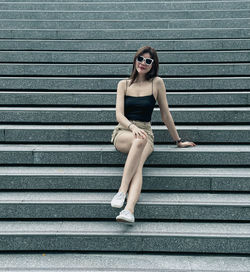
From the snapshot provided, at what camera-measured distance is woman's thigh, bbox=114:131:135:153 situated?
148 inches

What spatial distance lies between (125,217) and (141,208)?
0.32 metres

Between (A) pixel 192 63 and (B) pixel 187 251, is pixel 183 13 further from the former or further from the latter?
(B) pixel 187 251

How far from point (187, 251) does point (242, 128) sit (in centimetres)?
175

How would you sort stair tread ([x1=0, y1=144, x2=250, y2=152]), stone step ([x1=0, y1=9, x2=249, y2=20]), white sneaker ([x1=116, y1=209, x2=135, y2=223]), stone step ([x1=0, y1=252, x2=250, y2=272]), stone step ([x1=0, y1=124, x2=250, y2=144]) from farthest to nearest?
stone step ([x1=0, y1=9, x2=249, y2=20])
stone step ([x1=0, y1=124, x2=250, y2=144])
stair tread ([x1=0, y1=144, x2=250, y2=152])
white sneaker ([x1=116, y1=209, x2=135, y2=223])
stone step ([x1=0, y1=252, x2=250, y2=272])

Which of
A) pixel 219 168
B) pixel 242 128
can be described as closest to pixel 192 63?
pixel 242 128

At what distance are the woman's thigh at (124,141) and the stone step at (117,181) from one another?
28 cm

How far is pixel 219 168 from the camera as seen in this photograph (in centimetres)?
412

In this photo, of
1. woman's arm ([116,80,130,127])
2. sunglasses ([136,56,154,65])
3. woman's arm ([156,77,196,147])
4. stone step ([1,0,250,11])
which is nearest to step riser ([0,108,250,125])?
woman's arm ([156,77,196,147])

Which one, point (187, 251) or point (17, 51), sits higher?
point (17, 51)

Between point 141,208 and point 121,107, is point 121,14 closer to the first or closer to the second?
point 121,107

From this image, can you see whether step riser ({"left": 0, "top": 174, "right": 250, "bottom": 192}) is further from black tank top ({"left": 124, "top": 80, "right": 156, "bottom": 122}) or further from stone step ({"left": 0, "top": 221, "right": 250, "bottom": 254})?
black tank top ({"left": 124, "top": 80, "right": 156, "bottom": 122})

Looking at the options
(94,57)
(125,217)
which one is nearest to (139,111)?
(125,217)

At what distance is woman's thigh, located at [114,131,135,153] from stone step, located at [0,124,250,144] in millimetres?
503

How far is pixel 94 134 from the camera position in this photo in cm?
441
